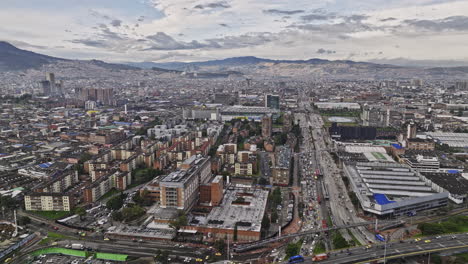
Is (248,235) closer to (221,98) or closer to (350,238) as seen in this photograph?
(350,238)

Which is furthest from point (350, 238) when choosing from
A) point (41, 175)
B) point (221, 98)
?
point (221, 98)

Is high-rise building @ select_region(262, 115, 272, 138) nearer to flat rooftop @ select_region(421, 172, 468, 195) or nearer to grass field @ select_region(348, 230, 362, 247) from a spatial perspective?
flat rooftop @ select_region(421, 172, 468, 195)

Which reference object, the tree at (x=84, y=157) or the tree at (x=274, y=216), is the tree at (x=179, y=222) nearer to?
the tree at (x=274, y=216)

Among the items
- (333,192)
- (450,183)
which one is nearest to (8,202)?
(333,192)

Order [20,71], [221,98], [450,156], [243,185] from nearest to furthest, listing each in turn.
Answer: [243,185] → [450,156] → [221,98] → [20,71]

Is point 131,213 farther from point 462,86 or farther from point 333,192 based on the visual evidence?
point 462,86

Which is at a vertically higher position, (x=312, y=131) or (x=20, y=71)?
(x=20, y=71)

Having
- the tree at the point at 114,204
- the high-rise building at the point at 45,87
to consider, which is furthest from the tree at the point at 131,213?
the high-rise building at the point at 45,87
